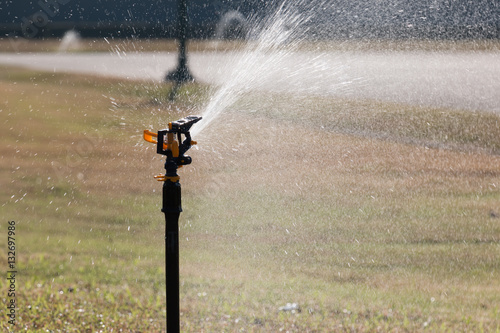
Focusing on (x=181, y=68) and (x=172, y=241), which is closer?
(x=172, y=241)

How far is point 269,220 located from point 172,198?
9.03ft

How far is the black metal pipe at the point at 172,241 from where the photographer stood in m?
2.58

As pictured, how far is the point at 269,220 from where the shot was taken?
529 cm

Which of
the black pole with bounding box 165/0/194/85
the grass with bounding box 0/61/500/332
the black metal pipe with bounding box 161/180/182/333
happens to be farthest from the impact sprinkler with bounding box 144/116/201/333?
the black pole with bounding box 165/0/194/85

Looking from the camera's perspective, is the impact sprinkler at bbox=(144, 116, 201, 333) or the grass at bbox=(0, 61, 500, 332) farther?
the grass at bbox=(0, 61, 500, 332)

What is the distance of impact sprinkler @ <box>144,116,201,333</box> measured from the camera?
8.48 feet

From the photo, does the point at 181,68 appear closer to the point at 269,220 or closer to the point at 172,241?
the point at 269,220

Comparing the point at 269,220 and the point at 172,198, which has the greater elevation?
the point at 172,198

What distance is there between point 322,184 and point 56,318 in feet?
10.2

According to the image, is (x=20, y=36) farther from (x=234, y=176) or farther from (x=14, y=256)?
(x=14, y=256)

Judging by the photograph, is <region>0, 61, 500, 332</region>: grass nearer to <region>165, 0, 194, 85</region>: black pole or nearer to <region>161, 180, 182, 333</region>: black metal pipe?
Result: <region>161, 180, 182, 333</region>: black metal pipe

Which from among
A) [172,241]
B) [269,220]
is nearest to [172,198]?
[172,241]

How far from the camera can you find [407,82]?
978 centimetres

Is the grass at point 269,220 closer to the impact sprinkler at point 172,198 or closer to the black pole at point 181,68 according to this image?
the impact sprinkler at point 172,198
